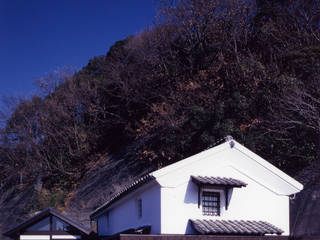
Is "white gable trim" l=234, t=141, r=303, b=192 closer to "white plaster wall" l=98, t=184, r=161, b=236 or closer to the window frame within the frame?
the window frame

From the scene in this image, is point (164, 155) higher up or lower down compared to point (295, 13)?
lower down

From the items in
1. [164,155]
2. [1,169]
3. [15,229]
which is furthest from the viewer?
[1,169]

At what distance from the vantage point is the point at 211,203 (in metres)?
15.6

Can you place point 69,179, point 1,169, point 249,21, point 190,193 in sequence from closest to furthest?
point 190,193, point 249,21, point 69,179, point 1,169

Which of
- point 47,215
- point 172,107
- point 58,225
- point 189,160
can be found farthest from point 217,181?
point 172,107

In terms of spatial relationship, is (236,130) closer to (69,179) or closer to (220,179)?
(220,179)

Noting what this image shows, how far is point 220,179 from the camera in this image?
50.2 feet

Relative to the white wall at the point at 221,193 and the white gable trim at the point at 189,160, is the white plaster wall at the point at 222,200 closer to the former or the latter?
the white wall at the point at 221,193

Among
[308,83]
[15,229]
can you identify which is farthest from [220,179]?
[308,83]

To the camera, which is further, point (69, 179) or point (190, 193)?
point (69, 179)

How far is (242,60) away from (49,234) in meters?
15.9

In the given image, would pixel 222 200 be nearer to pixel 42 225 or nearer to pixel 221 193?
pixel 221 193

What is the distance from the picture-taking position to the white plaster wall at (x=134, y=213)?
15031mm

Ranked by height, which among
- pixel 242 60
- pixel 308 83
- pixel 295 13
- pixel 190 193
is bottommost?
pixel 190 193
